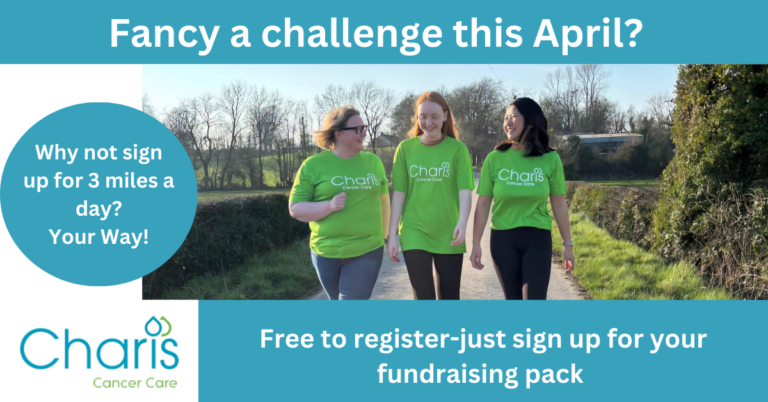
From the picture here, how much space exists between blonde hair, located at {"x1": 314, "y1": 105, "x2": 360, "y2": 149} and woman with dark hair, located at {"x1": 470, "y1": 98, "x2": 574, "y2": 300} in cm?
102

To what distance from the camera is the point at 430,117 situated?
3.58 meters

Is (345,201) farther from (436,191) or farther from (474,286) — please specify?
(474,286)

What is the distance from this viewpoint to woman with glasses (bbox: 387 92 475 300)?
11.8 feet

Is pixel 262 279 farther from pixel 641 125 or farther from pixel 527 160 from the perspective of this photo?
pixel 641 125

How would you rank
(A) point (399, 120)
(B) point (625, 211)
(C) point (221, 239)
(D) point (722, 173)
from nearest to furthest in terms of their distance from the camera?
1. (D) point (722, 173)
2. (C) point (221, 239)
3. (B) point (625, 211)
4. (A) point (399, 120)

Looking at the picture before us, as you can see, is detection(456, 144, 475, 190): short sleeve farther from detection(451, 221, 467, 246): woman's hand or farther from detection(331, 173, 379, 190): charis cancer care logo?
detection(331, 173, 379, 190): charis cancer care logo

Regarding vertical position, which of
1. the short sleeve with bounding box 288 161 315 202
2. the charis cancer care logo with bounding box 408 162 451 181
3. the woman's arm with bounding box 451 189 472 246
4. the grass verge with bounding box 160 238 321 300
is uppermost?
the charis cancer care logo with bounding box 408 162 451 181

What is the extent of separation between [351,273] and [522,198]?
1265mm

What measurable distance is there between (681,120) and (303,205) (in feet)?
20.6

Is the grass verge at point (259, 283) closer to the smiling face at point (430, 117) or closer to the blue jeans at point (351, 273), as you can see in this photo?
the blue jeans at point (351, 273)

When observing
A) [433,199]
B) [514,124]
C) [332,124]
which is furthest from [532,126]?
[332,124]

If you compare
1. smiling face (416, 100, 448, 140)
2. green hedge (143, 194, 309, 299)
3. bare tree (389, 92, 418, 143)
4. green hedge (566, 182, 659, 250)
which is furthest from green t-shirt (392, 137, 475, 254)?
bare tree (389, 92, 418, 143)

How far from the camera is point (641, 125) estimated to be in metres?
35.4

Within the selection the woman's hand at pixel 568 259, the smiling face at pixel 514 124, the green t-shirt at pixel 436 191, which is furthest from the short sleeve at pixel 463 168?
the woman's hand at pixel 568 259
